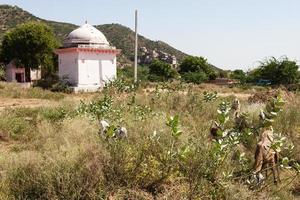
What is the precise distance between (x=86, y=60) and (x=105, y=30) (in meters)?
49.4

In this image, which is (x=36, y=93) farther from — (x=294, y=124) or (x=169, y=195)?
(x=169, y=195)

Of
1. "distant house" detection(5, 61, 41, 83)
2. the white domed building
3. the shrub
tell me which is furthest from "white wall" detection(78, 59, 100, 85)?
"distant house" detection(5, 61, 41, 83)

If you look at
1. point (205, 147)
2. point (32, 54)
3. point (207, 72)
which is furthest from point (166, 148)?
point (207, 72)

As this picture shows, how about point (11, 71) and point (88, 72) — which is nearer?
point (88, 72)

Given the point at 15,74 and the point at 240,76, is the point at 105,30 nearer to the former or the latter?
the point at 240,76

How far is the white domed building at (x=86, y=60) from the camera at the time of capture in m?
28.8

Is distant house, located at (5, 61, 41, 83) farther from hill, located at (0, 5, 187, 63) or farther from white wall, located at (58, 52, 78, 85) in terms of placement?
hill, located at (0, 5, 187, 63)

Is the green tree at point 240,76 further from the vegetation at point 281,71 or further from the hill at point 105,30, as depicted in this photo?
the hill at point 105,30

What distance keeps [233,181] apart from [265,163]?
2025mm

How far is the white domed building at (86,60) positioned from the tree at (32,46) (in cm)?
794

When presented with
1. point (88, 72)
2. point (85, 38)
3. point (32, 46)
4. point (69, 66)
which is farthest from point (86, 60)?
point (32, 46)

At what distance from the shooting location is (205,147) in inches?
230

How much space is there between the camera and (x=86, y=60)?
29.0 metres

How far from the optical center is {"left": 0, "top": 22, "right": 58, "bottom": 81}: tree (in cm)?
3775
